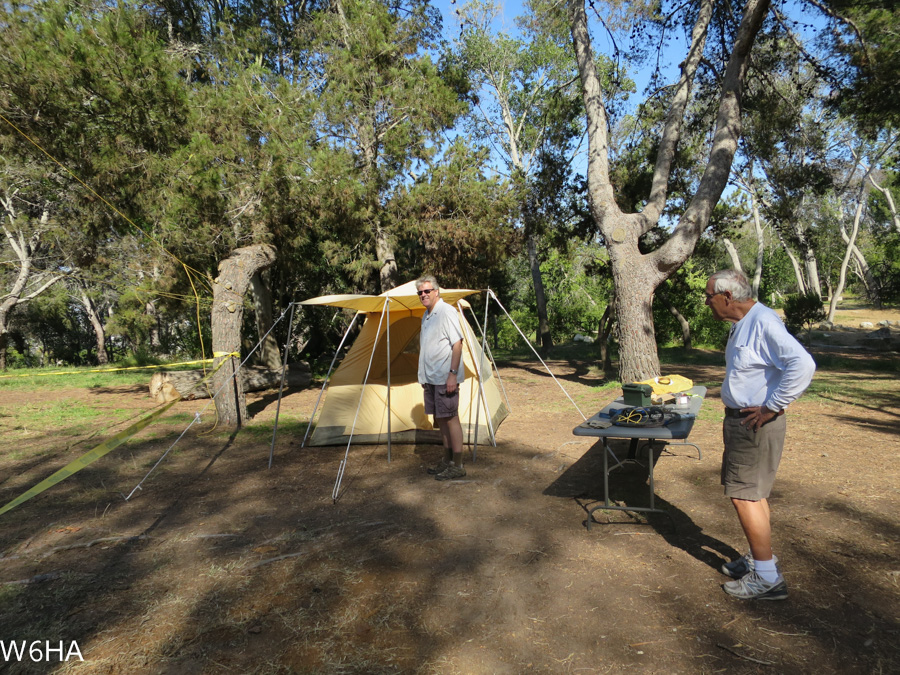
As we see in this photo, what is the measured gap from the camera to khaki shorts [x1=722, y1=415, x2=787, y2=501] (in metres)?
2.48

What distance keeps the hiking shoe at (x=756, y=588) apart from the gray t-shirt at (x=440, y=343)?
2461mm

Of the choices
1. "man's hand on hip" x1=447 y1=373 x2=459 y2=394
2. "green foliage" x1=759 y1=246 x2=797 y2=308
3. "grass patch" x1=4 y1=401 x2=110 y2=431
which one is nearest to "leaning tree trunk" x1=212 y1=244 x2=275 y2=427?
"grass patch" x1=4 y1=401 x2=110 y2=431

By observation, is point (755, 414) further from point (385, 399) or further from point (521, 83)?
point (521, 83)

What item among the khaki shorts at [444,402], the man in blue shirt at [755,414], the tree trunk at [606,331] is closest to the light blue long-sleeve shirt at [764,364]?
the man in blue shirt at [755,414]

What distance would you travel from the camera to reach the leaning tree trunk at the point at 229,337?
7.13 m

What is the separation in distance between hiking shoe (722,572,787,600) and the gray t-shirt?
246 cm

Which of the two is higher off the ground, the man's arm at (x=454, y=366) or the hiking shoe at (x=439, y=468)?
the man's arm at (x=454, y=366)

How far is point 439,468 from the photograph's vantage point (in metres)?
4.92

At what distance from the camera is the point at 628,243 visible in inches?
320

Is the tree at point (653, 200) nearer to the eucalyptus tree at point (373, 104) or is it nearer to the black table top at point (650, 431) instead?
the eucalyptus tree at point (373, 104)

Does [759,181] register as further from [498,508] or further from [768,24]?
[498,508]

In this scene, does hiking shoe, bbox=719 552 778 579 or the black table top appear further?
the black table top

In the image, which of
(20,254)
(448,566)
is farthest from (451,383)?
(20,254)

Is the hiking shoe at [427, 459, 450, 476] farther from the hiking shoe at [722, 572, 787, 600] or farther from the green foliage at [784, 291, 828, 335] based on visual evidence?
the green foliage at [784, 291, 828, 335]
